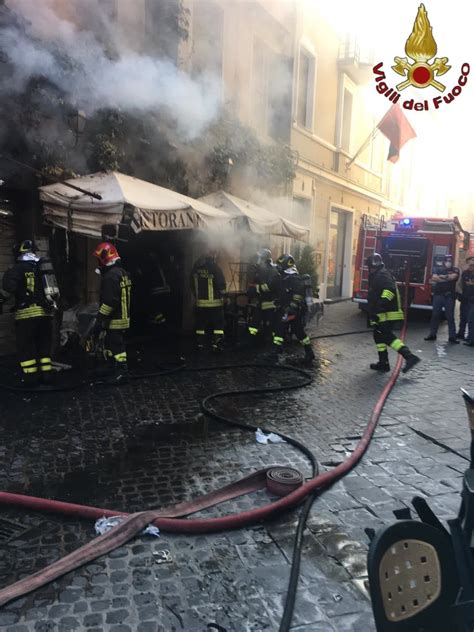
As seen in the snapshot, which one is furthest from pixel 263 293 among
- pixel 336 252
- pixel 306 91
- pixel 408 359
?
pixel 336 252

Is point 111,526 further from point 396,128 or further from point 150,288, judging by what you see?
point 396,128

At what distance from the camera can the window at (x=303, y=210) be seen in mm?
14102

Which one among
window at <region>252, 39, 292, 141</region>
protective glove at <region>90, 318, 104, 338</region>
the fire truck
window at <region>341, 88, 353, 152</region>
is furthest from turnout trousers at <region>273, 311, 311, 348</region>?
window at <region>341, 88, 353, 152</region>

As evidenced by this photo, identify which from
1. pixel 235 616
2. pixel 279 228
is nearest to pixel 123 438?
pixel 235 616

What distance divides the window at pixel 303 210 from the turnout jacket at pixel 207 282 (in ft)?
21.4

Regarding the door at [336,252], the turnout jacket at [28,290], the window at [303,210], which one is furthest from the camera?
the door at [336,252]

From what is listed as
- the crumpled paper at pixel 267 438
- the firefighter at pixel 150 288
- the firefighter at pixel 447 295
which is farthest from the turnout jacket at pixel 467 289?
the crumpled paper at pixel 267 438

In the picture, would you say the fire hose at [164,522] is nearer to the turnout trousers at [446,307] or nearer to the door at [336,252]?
the turnout trousers at [446,307]

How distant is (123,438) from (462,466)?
9.51 feet

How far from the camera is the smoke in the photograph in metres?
5.82

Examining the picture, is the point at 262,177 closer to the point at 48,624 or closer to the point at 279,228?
the point at 279,228

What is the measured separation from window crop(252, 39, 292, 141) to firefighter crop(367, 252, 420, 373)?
636cm

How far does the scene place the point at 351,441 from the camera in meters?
4.61

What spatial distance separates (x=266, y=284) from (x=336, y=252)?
9.77 m
